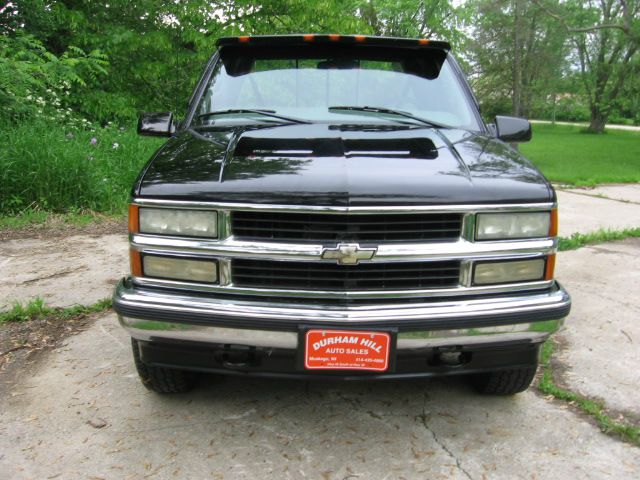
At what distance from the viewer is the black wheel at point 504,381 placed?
8.93 ft

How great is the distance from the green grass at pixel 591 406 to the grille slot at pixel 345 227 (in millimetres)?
1219

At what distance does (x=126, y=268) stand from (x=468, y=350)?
3.42 metres

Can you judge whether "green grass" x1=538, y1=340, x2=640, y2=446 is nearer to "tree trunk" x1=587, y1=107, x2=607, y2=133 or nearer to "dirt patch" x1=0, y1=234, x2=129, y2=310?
"dirt patch" x1=0, y1=234, x2=129, y2=310

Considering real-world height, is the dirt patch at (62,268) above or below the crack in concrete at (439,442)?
below

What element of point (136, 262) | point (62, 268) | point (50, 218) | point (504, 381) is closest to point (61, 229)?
point (50, 218)

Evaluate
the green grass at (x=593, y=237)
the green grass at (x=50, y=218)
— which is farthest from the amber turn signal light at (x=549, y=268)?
the green grass at (x=50, y=218)

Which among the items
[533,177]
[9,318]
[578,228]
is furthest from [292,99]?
[578,228]

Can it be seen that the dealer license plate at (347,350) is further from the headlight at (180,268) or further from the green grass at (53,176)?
the green grass at (53,176)

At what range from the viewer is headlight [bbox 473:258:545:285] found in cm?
230

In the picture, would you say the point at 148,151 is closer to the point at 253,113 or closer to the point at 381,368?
the point at 253,113

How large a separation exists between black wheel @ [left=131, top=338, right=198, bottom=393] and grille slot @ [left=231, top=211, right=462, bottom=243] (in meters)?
0.83

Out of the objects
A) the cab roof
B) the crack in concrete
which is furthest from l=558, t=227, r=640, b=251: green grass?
the crack in concrete

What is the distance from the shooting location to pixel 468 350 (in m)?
2.30

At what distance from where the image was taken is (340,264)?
2205mm
